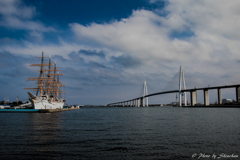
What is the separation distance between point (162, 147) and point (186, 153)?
1.82m

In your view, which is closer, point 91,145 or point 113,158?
point 113,158

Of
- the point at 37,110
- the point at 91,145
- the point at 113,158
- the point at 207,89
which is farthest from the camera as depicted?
the point at 207,89

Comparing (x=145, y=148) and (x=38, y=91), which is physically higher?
(x=38, y=91)

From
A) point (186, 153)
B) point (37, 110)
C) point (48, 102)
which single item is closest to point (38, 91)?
point (48, 102)

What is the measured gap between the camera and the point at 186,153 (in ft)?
38.7

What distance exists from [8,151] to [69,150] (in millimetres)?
3652

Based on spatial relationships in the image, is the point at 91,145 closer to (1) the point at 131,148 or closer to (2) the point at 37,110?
(1) the point at 131,148

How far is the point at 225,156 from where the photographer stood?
36.3 ft

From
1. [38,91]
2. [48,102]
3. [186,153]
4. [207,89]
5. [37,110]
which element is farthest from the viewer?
[207,89]

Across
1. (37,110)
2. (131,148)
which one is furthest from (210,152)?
(37,110)

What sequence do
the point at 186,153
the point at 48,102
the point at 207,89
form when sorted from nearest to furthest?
the point at 186,153 < the point at 48,102 < the point at 207,89

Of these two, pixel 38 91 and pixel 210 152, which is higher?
pixel 38 91

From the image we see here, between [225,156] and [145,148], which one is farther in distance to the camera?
[145,148]

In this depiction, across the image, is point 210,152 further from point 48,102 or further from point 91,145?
point 48,102
